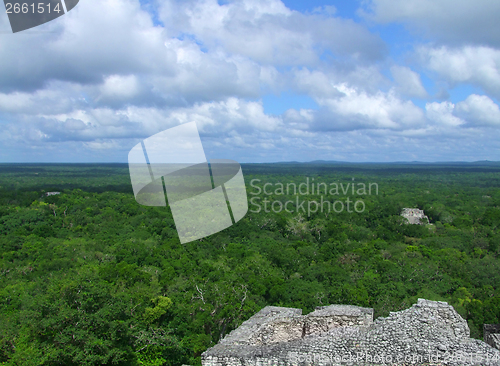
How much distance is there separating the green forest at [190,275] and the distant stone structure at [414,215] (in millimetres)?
2161

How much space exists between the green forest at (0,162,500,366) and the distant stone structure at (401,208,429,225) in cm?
216

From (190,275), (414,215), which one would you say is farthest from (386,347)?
(414,215)

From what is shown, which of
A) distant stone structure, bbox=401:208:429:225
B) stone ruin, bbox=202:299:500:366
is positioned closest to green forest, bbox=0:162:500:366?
distant stone structure, bbox=401:208:429:225

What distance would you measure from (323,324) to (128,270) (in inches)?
421

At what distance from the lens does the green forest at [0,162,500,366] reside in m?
9.20

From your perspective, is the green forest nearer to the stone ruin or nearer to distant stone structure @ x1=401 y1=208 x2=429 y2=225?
distant stone structure @ x1=401 y1=208 x2=429 y2=225

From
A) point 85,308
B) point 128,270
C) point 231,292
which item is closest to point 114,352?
point 85,308

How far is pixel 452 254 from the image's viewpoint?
23.1 meters

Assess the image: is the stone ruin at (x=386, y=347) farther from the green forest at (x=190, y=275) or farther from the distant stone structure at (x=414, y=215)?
the distant stone structure at (x=414, y=215)

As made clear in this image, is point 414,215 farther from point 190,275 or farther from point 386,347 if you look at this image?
point 386,347

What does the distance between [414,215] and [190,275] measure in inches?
1264

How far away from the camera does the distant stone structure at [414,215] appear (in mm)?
38700

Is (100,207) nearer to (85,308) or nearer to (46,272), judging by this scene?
(46,272)

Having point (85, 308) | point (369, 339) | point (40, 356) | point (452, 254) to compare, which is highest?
point (369, 339)
